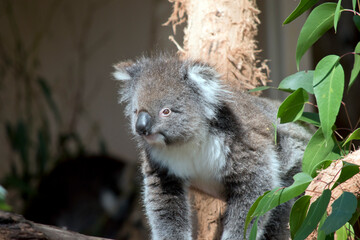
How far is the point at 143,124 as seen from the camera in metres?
2.42

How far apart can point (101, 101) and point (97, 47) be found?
0.62m

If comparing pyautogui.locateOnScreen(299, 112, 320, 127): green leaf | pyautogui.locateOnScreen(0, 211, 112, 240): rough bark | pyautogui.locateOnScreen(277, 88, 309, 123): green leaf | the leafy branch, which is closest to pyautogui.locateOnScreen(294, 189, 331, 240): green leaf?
the leafy branch

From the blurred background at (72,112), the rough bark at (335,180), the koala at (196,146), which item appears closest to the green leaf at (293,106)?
the rough bark at (335,180)

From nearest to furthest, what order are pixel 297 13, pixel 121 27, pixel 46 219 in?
1. pixel 297 13
2. pixel 46 219
3. pixel 121 27

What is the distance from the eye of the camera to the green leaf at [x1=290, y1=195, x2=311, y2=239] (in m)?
1.93

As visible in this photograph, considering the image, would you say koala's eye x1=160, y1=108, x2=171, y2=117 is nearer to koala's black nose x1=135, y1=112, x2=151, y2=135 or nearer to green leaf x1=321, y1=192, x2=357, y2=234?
koala's black nose x1=135, y1=112, x2=151, y2=135

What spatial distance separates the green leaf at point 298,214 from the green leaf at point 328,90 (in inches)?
10.3

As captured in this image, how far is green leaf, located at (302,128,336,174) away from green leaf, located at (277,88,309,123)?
0.14m

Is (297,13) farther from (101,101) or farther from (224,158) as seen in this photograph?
(101,101)

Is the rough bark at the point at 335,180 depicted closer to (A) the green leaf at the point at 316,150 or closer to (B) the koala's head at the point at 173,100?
(A) the green leaf at the point at 316,150

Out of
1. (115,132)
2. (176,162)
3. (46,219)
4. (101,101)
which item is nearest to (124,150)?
(115,132)

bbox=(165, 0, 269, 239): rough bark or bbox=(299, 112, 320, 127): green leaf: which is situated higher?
bbox=(165, 0, 269, 239): rough bark

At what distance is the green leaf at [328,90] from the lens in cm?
184

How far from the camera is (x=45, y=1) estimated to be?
598cm
